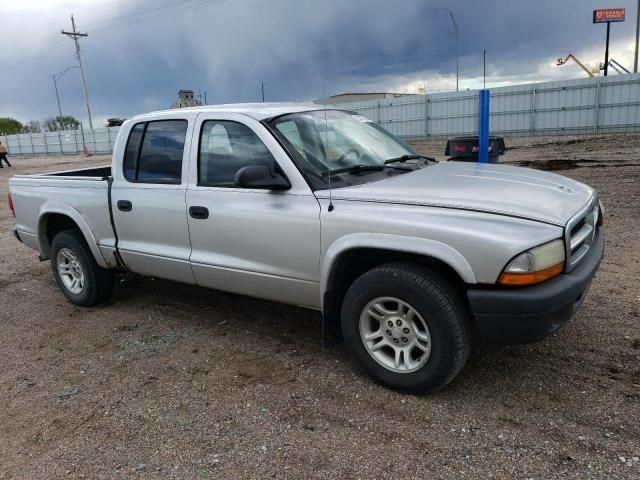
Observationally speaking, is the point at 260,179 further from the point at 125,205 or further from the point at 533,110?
the point at 533,110

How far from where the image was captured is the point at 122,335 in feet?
15.3

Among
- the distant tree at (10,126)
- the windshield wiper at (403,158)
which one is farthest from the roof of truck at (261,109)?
the distant tree at (10,126)

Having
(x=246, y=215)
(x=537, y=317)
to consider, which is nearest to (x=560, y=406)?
(x=537, y=317)

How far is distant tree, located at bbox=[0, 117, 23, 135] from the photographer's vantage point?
320ft

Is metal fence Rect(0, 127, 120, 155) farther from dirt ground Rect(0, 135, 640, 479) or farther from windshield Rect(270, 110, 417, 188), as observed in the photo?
windshield Rect(270, 110, 417, 188)

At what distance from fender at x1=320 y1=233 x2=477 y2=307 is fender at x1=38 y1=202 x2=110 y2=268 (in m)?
2.61

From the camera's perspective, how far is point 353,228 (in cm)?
326

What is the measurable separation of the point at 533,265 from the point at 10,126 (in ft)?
380

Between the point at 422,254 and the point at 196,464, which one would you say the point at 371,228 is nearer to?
the point at 422,254

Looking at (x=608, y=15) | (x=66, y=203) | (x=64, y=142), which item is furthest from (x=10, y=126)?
(x=66, y=203)

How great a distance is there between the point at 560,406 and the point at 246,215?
7.73 feet

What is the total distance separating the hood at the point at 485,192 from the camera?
298 centimetres

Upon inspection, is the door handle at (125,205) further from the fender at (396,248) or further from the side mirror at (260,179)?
the fender at (396,248)

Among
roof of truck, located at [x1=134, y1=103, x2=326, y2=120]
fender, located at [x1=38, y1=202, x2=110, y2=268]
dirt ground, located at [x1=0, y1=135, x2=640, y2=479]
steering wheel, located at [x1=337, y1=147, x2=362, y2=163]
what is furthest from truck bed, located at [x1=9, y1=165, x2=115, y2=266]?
steering wheel, located at [x1=337, y1=147, x2=362, y2=163]
